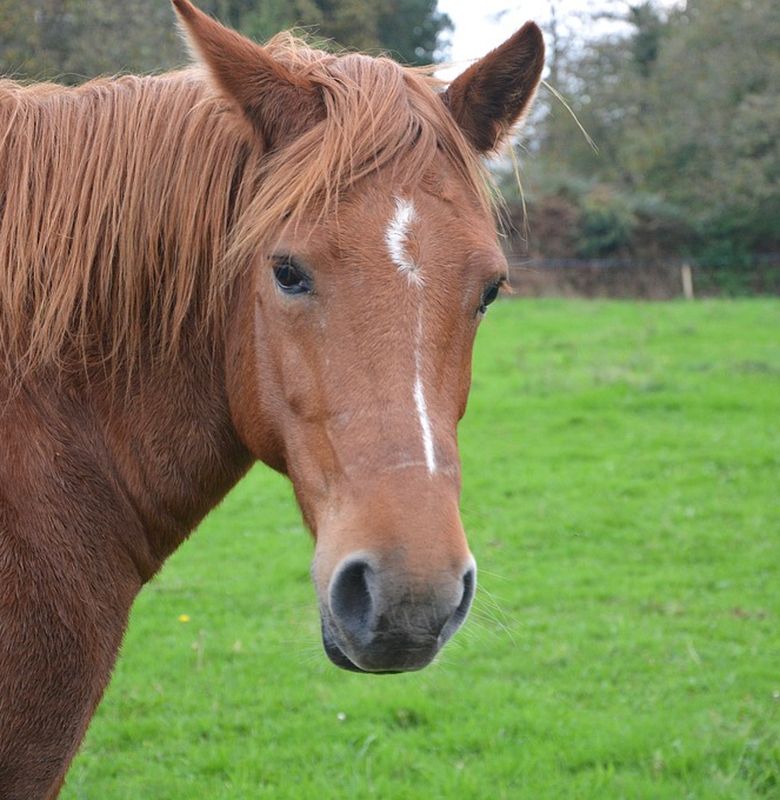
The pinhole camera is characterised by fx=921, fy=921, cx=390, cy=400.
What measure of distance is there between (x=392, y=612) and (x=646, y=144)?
32.7 meters

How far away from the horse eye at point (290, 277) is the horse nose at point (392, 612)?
0.76 m

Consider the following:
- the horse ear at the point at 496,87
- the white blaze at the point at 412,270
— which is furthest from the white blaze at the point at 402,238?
the horse ear at the point at 496,87

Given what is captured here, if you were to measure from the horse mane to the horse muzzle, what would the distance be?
991 millimetres

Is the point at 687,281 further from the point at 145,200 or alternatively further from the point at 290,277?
the point at 290,277

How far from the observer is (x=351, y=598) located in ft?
7.09

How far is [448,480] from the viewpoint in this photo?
7.39ft

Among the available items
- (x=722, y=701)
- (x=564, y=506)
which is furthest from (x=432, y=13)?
(x=722, y=701)

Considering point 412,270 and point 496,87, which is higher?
point 496,87

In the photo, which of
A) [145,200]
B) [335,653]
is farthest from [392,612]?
[145,200]

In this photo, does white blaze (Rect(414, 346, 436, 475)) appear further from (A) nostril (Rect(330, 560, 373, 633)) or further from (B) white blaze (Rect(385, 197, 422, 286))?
(A) nostril (Rect(330, 560, 373, 633))

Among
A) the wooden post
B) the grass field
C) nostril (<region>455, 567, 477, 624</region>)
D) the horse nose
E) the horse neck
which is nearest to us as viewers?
the horse nose

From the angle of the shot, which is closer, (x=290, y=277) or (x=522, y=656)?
(x=290, y=277)

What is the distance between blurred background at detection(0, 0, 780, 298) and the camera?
26156 millimetres

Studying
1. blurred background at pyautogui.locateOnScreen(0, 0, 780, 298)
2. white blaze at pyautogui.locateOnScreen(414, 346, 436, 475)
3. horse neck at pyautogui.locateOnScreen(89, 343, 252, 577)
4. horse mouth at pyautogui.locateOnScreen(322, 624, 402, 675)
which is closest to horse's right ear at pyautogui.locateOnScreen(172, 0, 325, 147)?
horse neck at pyautogui.locateOnScreen(89, 343, 252, 577)
